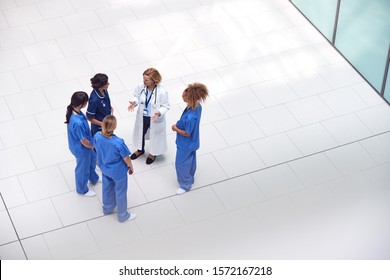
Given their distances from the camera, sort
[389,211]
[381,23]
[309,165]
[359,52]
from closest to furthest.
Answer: [389,211] → [309,165] → [381,23] → [359,52]

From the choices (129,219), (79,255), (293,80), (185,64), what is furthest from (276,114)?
(79,255)

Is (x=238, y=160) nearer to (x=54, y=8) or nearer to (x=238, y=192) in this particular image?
(x=238, y=192)

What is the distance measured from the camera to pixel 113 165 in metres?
6.49

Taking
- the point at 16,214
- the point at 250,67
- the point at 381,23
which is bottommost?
the point at 16,214

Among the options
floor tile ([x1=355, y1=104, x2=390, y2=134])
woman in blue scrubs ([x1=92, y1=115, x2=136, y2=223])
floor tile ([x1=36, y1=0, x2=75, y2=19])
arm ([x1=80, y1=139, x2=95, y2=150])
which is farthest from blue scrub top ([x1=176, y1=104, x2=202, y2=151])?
floor tile ([x1=36, y1=0, x2=75, y2=19])

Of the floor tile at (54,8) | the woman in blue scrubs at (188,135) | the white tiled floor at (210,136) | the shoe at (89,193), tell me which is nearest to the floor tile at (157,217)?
the white tiled floor at (210,136)

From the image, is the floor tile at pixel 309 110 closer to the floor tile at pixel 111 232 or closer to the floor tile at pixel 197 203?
the floor tile at pixel 197 203

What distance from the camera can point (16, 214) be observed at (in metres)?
7.08

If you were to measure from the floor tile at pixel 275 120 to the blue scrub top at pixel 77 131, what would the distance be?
2234 mm

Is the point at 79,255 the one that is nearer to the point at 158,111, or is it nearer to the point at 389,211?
the point at 158,111

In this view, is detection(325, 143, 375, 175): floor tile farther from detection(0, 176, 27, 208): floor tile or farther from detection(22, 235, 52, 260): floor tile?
detection(0, 176, 27, 208): floor tile

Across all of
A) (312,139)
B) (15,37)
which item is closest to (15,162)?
(15,37)

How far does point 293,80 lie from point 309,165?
1506 millimetres

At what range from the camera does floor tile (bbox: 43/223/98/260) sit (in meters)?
6.71
